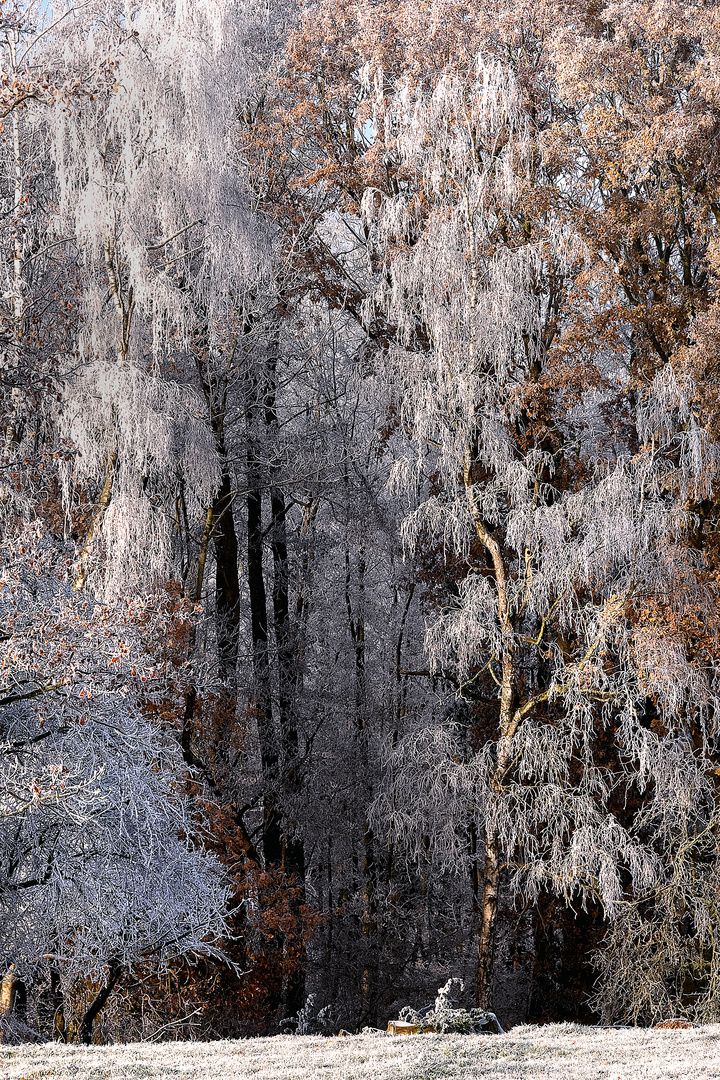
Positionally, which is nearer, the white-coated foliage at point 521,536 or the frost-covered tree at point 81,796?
the frost-covered tree at point 81,796

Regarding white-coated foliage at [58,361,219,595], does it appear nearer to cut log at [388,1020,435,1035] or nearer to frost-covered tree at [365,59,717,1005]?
frost-covered tree at [365,59,717,1005]

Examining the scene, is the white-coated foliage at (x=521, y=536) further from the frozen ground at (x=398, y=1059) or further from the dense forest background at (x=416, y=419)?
the frozen ground at (x=398, y=1059)

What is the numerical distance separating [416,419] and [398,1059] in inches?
326

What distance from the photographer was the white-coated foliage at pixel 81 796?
7.80 m

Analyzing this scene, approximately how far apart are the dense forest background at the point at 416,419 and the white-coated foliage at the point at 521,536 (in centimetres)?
5

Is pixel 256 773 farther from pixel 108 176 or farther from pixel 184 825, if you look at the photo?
pixel 108 176

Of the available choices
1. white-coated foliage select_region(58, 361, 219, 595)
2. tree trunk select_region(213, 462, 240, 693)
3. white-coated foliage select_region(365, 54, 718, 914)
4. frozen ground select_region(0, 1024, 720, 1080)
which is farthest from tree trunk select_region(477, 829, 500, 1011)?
white-coated foliage select_region(58, 361, 219, 595)

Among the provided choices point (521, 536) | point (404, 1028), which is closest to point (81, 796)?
point (404, 1028)

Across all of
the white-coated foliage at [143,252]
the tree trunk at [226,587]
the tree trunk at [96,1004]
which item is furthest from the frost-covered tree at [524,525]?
the tree trunk at [96,1004]

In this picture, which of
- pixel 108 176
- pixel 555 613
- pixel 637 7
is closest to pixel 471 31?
pixel 637 7

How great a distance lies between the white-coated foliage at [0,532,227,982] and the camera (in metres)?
7.80

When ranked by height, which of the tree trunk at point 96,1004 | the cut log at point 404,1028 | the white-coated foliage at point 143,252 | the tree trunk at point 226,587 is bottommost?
the tree trunk at point 96,1004

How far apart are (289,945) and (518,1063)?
7671 mm

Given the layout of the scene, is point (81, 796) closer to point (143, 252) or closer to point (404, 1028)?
point (404, 1028)
